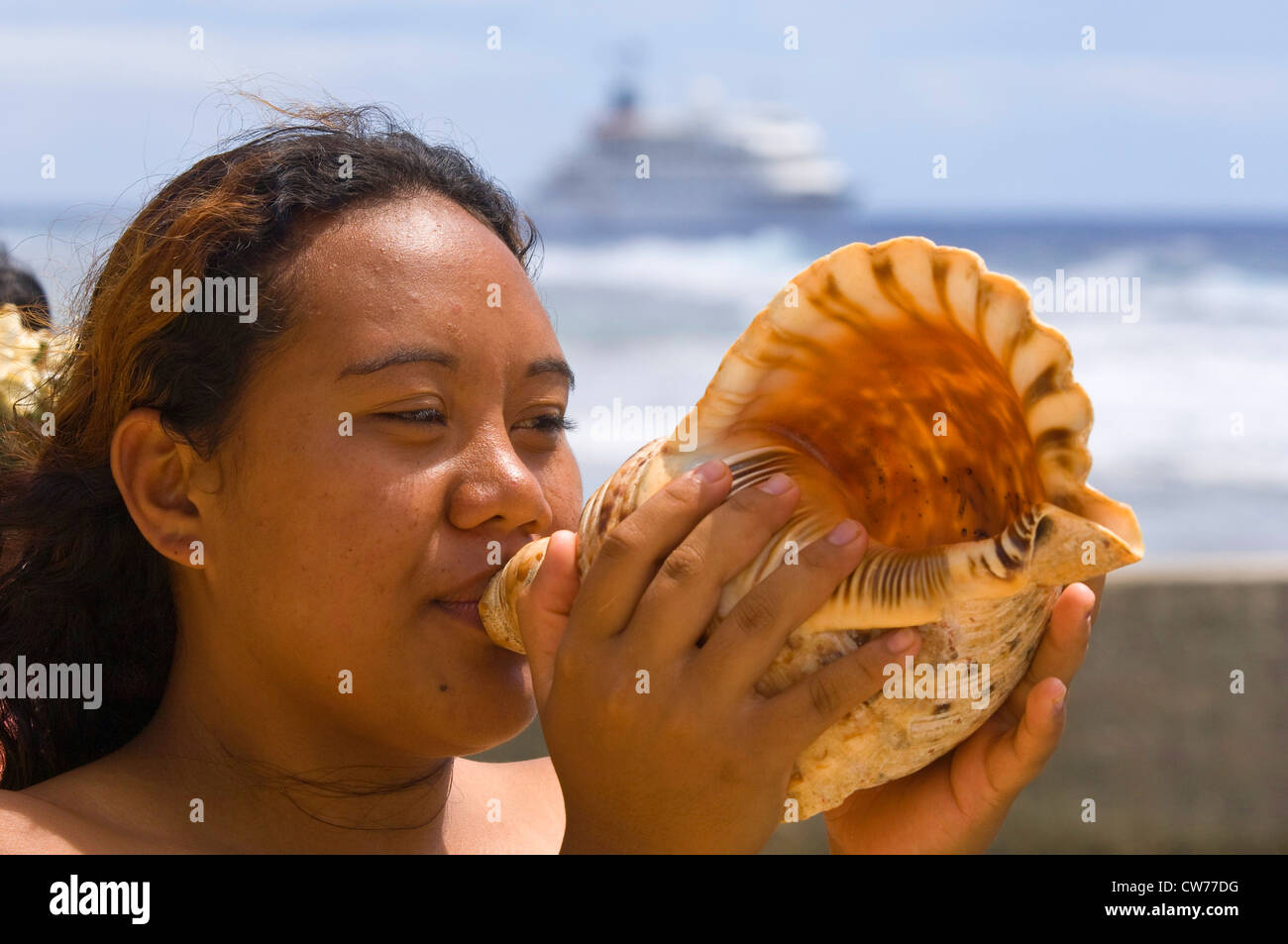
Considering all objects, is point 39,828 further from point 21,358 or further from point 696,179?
point 696,179

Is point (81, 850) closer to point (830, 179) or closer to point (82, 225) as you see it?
point (82, 225)

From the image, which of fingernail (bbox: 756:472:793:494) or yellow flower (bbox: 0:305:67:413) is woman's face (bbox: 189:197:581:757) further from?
yellow flower (bbox: 0:305:67:413)

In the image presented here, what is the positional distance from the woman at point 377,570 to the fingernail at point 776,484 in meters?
0.02

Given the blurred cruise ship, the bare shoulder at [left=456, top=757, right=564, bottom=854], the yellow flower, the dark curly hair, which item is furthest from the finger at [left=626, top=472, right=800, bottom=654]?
the blurred cruise ship

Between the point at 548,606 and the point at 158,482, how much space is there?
0.79 meters

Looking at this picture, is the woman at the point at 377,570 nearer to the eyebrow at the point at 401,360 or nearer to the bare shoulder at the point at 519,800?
the eyebrow at the point at 401,360

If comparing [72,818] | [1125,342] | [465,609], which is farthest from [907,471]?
[1125,342]

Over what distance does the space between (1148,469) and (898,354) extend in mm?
11857

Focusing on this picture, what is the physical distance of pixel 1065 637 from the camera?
5.23ft

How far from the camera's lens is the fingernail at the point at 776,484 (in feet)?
5.07

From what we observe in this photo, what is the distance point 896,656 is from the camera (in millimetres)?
1486

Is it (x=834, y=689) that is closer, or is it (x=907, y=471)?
(x=834, y=689)

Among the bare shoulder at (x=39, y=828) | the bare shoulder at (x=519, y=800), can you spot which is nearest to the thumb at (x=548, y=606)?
the bare shoulder at (x=39, y=828)

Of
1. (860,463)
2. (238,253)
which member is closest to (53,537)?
(238,253)
